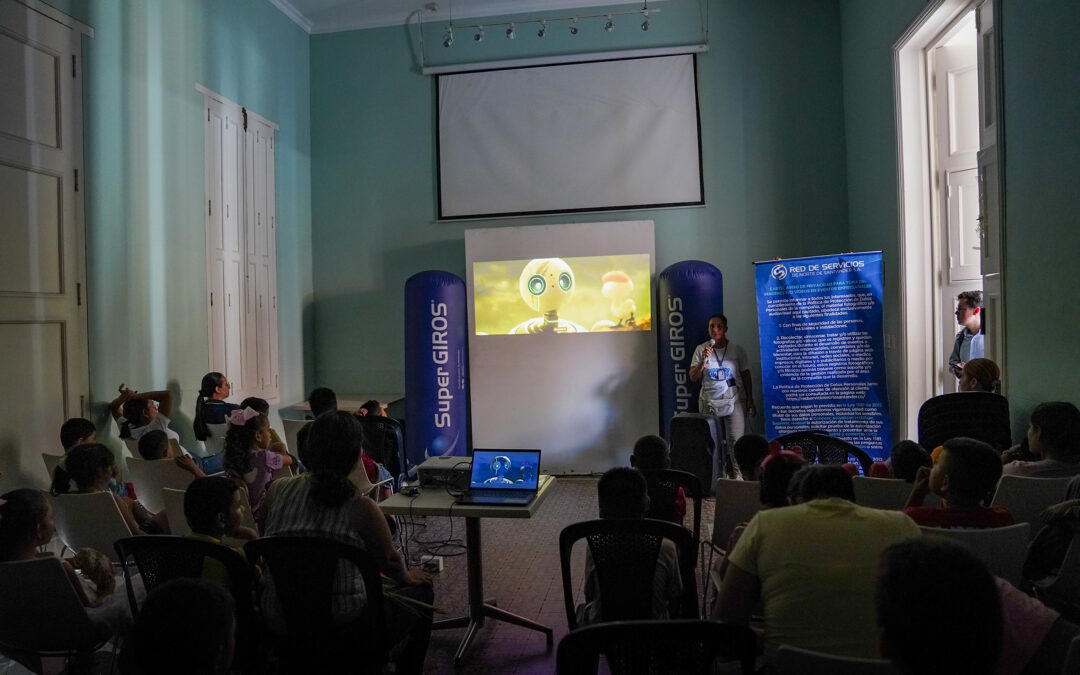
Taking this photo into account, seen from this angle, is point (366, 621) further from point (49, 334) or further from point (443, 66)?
point (443, 66)

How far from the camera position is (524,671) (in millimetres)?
3023

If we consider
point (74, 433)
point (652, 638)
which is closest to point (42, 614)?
point (652, 638)

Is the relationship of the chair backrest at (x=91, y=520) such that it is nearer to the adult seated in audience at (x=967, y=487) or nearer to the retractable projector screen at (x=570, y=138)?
the adult seated in audience at (x=967, y=487)

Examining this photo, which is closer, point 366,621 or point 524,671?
point 366,621

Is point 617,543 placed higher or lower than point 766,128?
lower

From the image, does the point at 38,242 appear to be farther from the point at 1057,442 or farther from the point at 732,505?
the point at 1057,442

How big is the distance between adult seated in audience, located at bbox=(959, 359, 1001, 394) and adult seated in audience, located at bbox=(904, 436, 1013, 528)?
2.15 meters

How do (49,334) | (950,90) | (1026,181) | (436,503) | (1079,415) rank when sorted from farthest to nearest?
1. (950,90)
2. (49,334)
3. (1026,181)
4. (436,503)
5. (1079,415)

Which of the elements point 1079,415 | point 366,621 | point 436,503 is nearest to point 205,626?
point 366,621

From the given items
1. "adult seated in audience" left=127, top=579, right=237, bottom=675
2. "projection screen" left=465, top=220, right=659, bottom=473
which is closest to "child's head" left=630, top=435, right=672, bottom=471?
"adult seated in audience" left=127, top=579, right=237, bottom=675

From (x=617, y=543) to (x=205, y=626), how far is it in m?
1.27

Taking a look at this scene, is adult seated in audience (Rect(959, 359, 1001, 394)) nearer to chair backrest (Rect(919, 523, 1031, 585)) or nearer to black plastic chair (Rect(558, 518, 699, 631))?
chair backrest (Rect(919, 523, 1031, 585))

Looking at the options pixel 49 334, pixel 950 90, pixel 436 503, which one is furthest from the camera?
pixel 950 90

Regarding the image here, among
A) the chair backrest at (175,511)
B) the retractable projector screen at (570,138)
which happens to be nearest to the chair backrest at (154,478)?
the chair backrest at (175,511)
